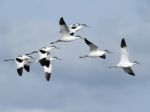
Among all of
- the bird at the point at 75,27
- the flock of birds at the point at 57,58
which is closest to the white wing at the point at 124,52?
the flock of birds at the point at 57,58

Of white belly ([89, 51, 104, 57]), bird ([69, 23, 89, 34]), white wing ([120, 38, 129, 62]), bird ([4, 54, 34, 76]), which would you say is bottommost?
bird ([4, 54, 34, 76])

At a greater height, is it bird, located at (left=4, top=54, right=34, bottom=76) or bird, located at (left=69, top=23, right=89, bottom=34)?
bird, located at (left=69, top=23, right=89, bottom=34)

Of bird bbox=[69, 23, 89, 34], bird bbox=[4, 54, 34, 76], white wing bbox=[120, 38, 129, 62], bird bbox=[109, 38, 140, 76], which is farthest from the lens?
bird bbox=[69, 23, 89, 34]

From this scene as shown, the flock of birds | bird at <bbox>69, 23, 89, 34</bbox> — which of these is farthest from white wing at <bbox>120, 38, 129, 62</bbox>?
bird at <bbox>69, 23, 89, 34</bbox>

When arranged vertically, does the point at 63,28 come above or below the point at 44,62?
above

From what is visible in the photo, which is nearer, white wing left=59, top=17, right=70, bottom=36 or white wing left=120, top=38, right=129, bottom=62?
white wing left=120, top=38, right=129, bottom=62

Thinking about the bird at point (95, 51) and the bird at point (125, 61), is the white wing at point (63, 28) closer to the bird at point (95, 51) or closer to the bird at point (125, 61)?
the bird at point (95, 51)

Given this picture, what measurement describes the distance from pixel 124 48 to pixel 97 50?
2.60 metres

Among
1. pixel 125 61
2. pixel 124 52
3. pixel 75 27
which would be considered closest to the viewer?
pixel 125 61

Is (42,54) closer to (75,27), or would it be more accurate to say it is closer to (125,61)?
(125,61)

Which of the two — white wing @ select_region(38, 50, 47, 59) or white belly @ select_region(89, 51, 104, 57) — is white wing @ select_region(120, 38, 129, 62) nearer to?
white belly @ select_region(89, 51, 104, 57)

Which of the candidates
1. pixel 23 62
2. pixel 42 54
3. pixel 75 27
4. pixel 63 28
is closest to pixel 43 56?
pixel 42 54

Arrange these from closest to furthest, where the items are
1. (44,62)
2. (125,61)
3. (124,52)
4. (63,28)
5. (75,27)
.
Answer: (125,61), (124,52), (44,62), (63,28), (75,27)

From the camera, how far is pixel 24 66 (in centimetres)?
10344
